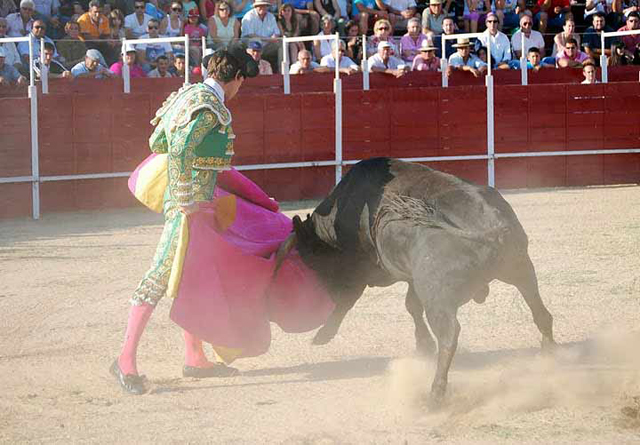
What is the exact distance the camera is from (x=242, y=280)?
14.5ft

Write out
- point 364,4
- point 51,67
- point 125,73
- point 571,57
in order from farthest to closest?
point 571,57 → point 364,4 → point 125,73 → point 51,67

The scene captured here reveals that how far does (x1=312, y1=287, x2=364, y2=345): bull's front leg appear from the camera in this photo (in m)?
4.63

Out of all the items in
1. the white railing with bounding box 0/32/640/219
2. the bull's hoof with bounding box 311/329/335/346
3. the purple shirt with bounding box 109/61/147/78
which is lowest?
the bull's hoof with bounding box 311/329/335/346

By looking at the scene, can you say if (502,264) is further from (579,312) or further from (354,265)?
(579,312)

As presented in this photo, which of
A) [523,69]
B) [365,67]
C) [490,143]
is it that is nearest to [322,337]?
[365,67]

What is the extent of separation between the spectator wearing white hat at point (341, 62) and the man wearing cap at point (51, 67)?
9.03 ft

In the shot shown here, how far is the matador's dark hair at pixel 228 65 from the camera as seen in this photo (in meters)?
4.20

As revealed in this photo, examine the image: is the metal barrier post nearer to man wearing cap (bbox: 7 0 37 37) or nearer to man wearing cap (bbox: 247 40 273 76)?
man wearing cap (bbox: 247 40 273 76)

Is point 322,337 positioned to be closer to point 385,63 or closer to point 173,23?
point 173,23

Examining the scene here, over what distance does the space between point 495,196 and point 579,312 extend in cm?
162

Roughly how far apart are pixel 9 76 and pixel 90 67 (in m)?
0.78

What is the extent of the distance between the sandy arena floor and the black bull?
0.22 metres

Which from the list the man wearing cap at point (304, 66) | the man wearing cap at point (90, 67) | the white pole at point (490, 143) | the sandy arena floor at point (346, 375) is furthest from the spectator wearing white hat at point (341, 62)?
the sandy arena floor at point (346, 375)

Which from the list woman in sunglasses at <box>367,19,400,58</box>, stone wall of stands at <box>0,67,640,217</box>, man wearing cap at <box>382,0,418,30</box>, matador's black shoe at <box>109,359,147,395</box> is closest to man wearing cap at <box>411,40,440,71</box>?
stone wall of stands at <box>0,67,640,217</box>
